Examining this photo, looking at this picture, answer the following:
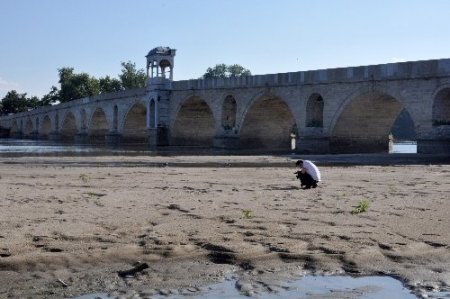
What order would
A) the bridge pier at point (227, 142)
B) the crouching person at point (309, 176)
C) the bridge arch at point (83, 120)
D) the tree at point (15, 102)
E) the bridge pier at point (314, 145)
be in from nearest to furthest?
the crouching person at point (309, 176), the bridge pier at point (314, 145), the bridge pier at point (227, 142), the bridge arch at point (83, 120), the tree at point (15, 102)

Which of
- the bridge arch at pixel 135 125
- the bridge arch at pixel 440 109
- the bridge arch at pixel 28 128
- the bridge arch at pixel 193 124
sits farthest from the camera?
the bridge arch at pixel 28 128

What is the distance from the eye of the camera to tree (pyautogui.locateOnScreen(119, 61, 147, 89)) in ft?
343

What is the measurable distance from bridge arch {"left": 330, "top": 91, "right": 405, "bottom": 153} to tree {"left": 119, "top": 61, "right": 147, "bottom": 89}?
74.3m

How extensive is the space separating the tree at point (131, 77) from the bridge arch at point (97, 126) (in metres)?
36.2

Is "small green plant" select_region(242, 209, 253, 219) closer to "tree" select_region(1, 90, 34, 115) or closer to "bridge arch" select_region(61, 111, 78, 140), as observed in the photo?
"bridge arch" select_region(61, 111, 78, 140)

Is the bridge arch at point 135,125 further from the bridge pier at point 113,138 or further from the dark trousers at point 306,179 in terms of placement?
the dark trousers at point 306,179

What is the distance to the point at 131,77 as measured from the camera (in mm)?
104562

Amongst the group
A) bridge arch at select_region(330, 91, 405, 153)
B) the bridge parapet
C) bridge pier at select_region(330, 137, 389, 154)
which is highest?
the bridge parapet

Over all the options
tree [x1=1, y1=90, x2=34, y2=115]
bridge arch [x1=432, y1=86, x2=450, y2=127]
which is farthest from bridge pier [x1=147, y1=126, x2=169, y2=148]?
tree [x1=1, y1=90, x2=34, y2=115]

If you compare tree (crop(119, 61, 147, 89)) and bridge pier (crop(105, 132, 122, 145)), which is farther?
tree (crop(119, 61, 147, 89))

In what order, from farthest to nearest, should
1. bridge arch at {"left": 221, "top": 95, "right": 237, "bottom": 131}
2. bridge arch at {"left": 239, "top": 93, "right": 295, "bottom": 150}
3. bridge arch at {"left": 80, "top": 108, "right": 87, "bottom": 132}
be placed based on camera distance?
bridge arch at {"left": 80, "top": 108, "right": 87, "bottom": 132}, bridge arch at {"left": 221, "top": 95, "right": 237, "bottom": 131}, bridge arch at {"left": 239, "top": 93, "right": 295, "bottom": 150}

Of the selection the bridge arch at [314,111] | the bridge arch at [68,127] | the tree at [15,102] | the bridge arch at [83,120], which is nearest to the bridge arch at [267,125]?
the bridge arch at [314,111]

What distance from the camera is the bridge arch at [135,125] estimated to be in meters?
56.5

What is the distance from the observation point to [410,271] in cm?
529
